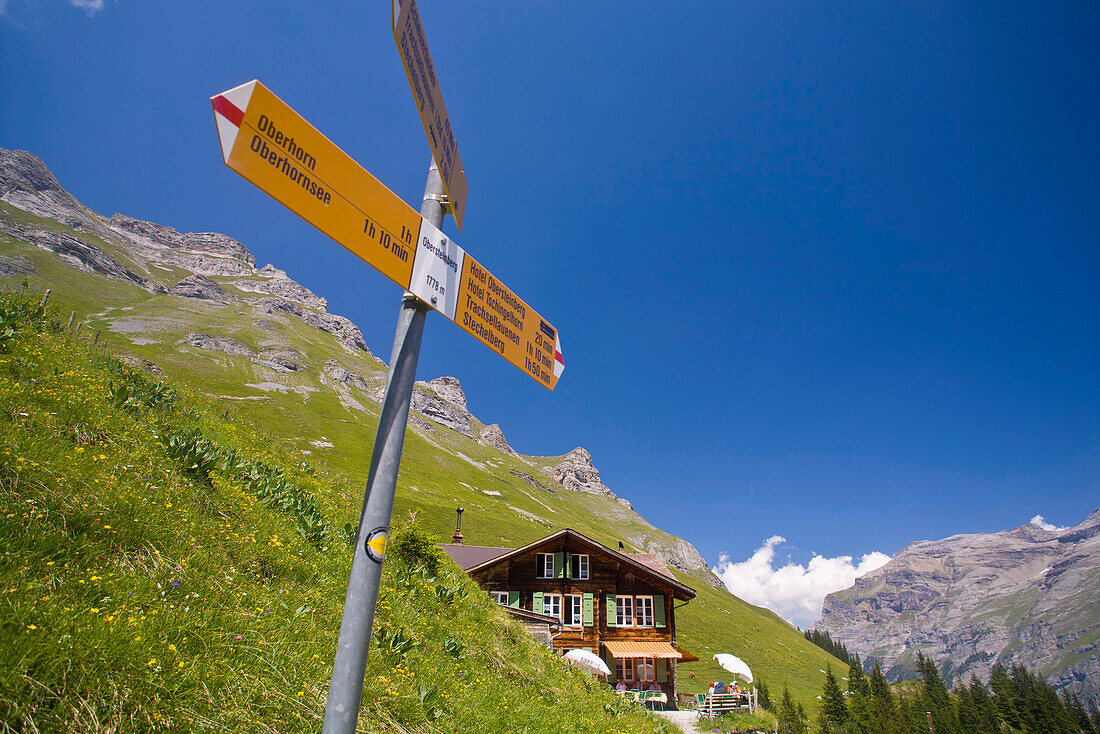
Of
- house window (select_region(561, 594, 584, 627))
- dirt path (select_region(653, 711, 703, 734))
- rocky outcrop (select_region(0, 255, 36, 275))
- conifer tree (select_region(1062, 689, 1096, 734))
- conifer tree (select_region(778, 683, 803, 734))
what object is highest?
rocky outcrop (select_region(0, 255, 36, 275))

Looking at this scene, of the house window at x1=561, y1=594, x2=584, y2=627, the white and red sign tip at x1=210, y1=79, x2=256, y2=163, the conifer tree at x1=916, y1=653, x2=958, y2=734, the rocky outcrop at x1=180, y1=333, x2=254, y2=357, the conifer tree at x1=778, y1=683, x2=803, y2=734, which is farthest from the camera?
the rocky outcrop at x1=180, y1=333, x2=254, y2=357

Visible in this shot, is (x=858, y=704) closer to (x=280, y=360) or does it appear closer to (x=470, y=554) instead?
(x=470, y=554)

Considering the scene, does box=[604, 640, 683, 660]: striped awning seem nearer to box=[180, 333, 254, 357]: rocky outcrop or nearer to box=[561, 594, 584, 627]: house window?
box=[561, 594, 584, 627]: house window

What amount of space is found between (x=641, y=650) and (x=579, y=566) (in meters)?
6.35

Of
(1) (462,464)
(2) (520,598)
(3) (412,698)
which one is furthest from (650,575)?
(1) (462,464)

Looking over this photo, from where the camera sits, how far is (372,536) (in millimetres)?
2453

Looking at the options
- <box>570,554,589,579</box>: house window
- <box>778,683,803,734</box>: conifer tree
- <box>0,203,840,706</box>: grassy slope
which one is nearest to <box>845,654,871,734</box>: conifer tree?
<box>0,203,840,706</box>: grassy slope

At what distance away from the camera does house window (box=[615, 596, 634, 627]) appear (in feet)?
108

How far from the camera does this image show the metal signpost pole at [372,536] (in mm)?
2271

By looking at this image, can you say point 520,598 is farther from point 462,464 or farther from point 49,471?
point 462,464

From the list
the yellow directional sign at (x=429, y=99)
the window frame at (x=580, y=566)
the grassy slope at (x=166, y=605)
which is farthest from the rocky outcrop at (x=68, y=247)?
the yellow directional sign at (x=429, y=99)

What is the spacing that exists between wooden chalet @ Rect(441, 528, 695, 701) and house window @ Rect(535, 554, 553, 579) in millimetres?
62

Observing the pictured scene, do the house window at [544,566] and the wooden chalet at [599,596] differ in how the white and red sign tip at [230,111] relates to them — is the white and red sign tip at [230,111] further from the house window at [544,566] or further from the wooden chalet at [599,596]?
the house window at [544,566]

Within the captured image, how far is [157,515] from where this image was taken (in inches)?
192
